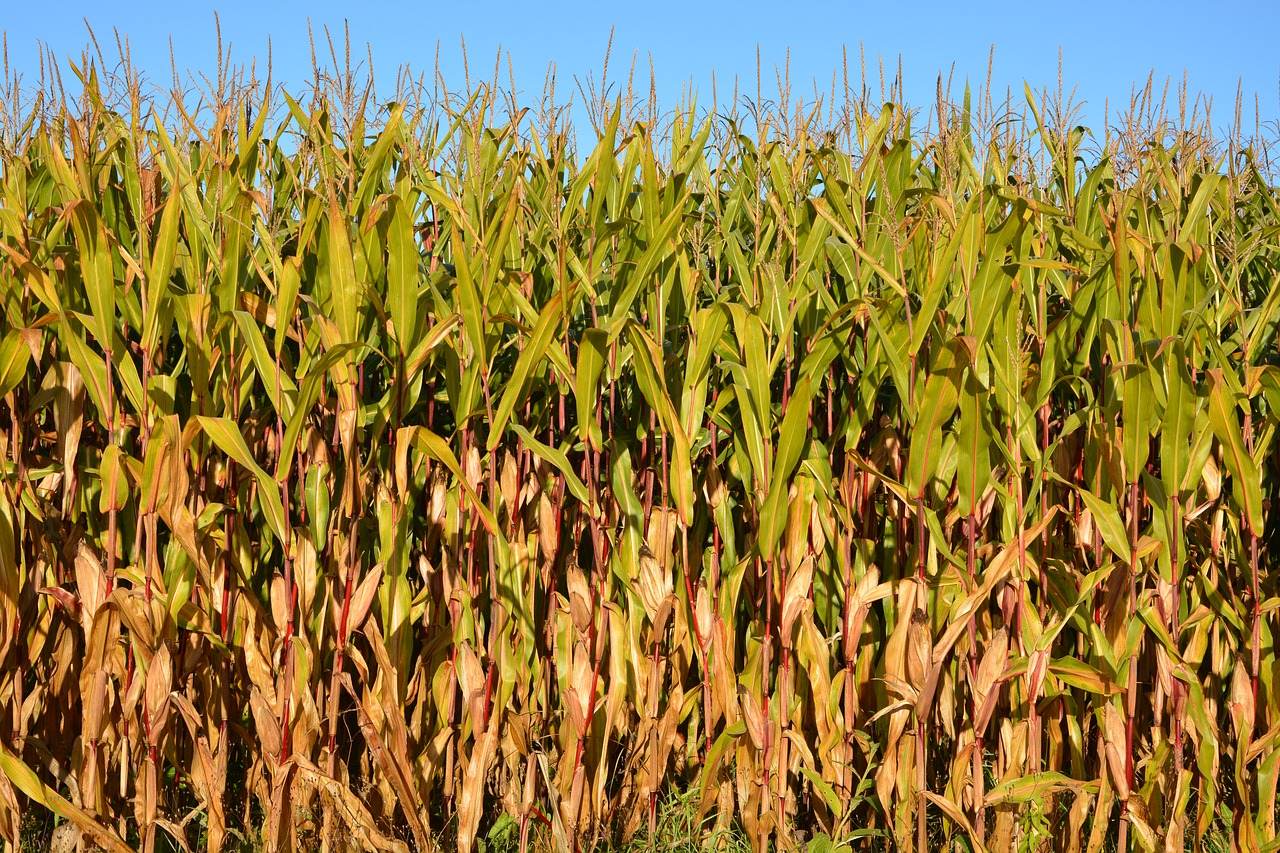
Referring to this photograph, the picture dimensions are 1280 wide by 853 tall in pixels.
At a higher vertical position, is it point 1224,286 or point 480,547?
point 1224,286

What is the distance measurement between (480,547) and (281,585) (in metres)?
0.54

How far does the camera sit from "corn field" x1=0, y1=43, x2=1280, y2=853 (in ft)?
8.30

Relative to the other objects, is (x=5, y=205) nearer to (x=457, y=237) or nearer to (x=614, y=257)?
(x=457, y=237)

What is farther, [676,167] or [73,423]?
[676,167]

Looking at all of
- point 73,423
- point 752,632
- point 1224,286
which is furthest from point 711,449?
point 73,423

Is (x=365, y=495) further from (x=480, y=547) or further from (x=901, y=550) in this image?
(x=901, y=550)

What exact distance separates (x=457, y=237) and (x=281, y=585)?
3.46 feet

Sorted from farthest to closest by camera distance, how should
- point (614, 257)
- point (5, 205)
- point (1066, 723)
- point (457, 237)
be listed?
point (614, 257), point (1066, 723), point (5, 205), point (457, 237)

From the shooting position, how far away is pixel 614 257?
10.0 feet

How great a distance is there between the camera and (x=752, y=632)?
282 cm

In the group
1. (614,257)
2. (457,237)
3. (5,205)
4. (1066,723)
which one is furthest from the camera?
(614,257)

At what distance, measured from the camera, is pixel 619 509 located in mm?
2855

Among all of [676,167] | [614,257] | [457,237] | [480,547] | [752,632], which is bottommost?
[752,632]

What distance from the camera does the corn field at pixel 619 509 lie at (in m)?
2.53
